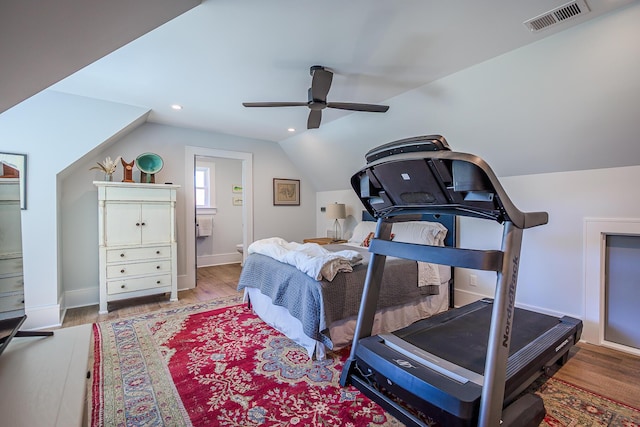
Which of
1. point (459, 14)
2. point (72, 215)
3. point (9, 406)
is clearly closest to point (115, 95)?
point (72, 215)

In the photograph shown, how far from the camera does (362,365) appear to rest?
1.72 metres

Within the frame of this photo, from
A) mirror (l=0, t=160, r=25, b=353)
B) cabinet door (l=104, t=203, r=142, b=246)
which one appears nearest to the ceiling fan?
mirror (l=0, t=160, r=25, b=353)

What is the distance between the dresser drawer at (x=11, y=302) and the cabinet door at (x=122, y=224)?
2.09 m

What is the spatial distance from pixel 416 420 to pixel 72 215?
4.16 meters

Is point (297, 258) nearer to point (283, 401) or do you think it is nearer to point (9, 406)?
point (283, 401)

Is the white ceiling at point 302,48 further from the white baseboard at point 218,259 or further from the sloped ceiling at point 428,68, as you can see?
the white baseboard at point 218,259

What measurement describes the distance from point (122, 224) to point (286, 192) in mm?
2689

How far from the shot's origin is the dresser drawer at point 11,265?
1.23 metres

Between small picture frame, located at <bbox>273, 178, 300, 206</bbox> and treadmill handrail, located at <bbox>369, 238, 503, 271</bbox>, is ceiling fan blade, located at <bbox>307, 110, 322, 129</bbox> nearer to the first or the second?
treadmill handrail, located at <bbox>369, 238, 503, 271</bbox>

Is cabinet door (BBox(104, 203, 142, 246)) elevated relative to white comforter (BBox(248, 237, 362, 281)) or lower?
elevated

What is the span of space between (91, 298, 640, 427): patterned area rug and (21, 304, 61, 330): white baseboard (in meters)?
0.63

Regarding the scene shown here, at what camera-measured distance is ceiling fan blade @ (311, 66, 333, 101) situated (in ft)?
7.59

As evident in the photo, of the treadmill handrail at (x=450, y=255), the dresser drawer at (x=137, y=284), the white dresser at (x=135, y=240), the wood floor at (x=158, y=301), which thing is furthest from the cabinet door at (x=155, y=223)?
the treadmill handrail at (x=450, y=255)

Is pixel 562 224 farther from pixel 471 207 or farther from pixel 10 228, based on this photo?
pixel 10 228
